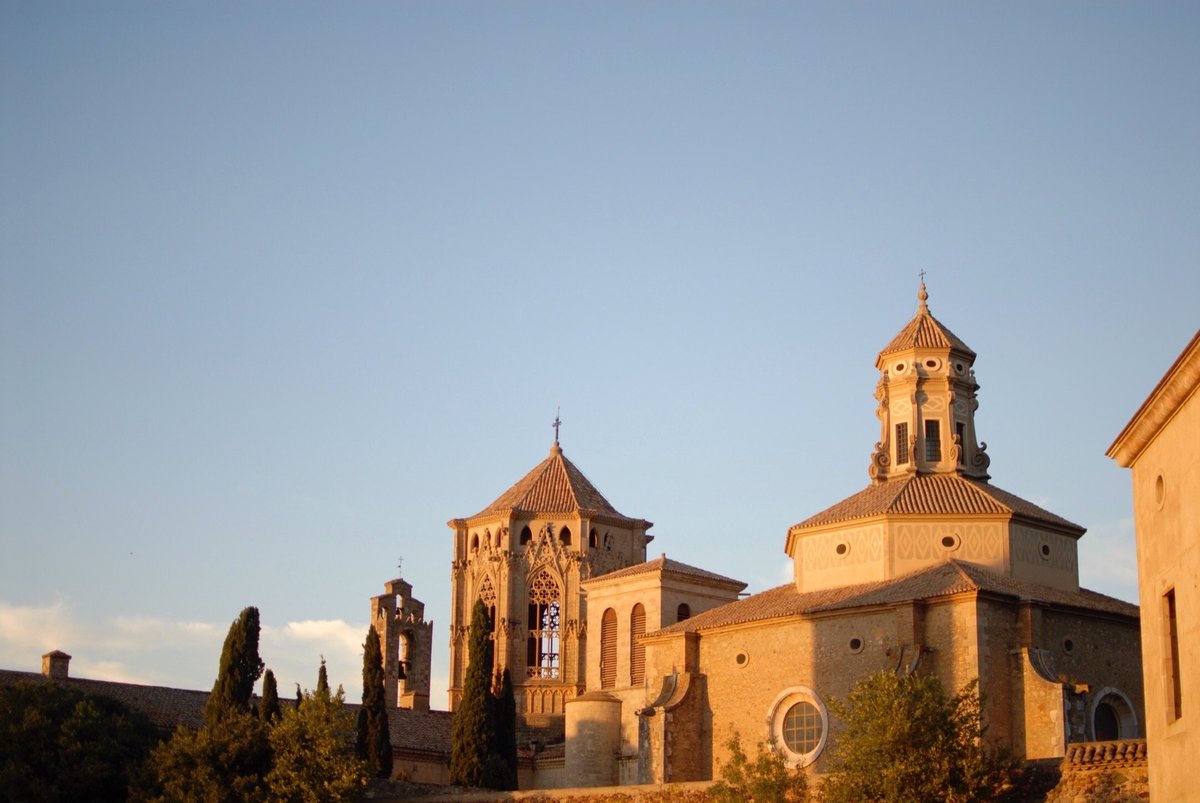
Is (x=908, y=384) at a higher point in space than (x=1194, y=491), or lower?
higher

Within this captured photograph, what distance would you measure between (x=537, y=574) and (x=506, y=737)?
1798 centimetres

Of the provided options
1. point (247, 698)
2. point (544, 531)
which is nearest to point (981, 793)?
point (247, 698)

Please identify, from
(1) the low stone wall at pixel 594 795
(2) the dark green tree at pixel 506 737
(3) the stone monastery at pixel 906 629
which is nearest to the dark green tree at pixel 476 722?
(2) the dark green tree at pixel 506 737

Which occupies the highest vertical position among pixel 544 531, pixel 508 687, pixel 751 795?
pixel 544 531

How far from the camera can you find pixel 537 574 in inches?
2608

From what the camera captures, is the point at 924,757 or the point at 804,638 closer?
the point at 924,757

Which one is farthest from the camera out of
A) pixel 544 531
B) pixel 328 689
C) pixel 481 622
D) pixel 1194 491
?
pixel 544 531

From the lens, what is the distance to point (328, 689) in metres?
40.2

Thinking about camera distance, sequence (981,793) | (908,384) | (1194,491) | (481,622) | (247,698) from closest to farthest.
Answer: (1194,491) < (981,793) < (247,698) < (908,384) < (481,622)

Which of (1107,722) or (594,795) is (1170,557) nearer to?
(594,795)

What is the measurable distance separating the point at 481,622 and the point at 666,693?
7485mm

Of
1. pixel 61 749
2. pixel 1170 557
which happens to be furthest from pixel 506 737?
pixel 1170 557

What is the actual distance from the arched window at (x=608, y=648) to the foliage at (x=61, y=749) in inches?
804

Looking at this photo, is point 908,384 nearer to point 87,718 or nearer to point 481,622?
point 481,622
